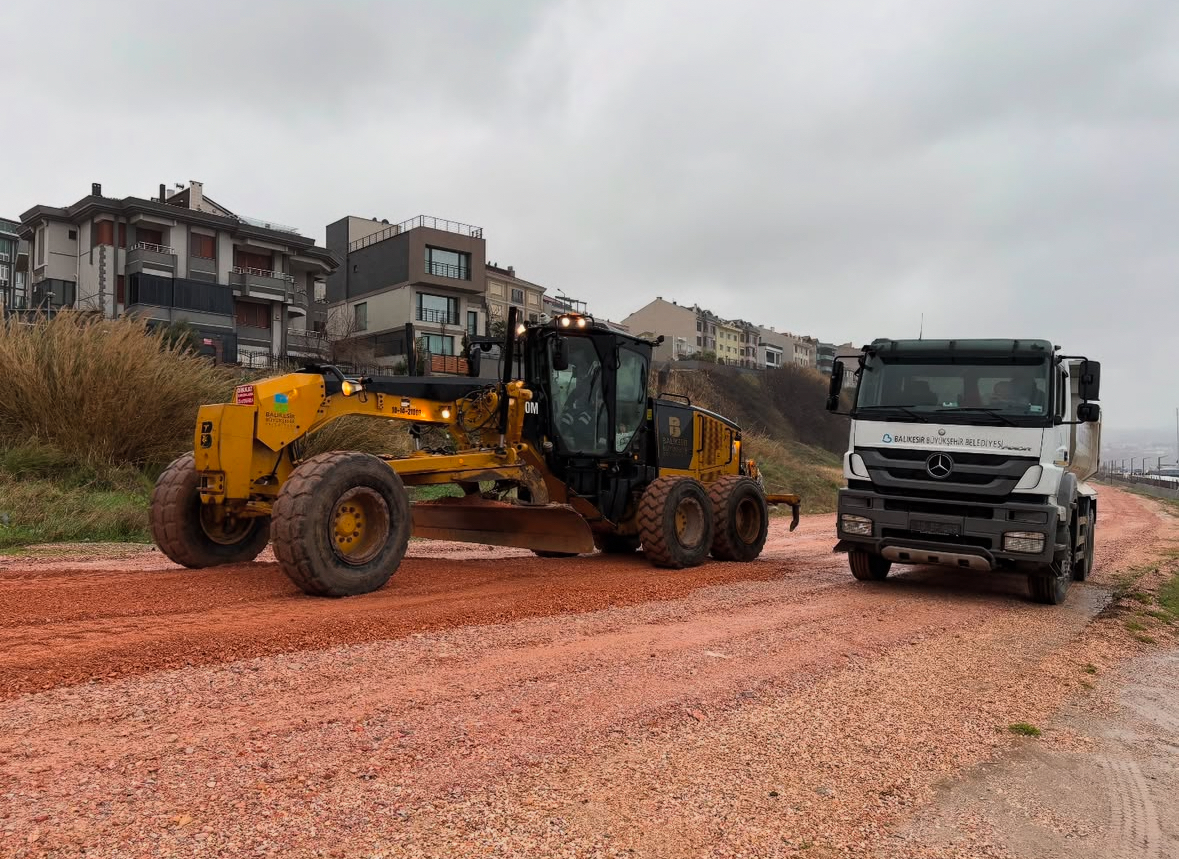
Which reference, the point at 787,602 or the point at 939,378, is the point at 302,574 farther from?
the point at 939,378

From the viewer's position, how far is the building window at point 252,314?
44219 millimetres

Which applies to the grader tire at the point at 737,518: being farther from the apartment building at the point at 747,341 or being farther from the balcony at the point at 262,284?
the apartment building at the point at 747,341

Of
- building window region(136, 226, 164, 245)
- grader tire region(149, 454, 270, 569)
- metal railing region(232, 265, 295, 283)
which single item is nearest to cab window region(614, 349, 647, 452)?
grader tire region(149, 454, 270, 569)

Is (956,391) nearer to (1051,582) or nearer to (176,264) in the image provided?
(1051,582)

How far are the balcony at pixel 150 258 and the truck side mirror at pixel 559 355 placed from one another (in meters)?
36.7

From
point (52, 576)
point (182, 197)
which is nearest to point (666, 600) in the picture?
point (52, 576)

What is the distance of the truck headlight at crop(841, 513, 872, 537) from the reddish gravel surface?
1.41m

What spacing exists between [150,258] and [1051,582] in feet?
135

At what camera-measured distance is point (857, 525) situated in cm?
927

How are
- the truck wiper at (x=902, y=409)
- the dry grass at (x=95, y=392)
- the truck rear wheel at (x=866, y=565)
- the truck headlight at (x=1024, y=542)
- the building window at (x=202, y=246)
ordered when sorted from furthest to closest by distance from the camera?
the building window at (x=202, y=246) < the dry grass at (x=95, y=392) < the truck rear wheel at (x=866, y=565) < the truck wiper at (x=902, y=409) < the truck headlight at (x=1024, y=542)

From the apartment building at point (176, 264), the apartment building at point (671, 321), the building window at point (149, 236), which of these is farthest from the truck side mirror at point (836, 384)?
the apartment building at point (671, 321)

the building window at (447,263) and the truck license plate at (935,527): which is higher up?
the building window at (447,263)

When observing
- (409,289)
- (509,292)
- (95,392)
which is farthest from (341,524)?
(509,292)

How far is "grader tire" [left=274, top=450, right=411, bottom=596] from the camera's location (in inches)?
255
